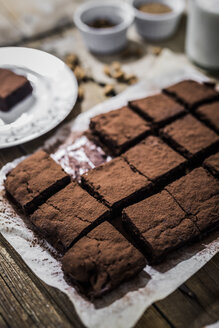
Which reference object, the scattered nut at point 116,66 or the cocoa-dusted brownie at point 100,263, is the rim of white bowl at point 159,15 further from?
the cocoa-dusted brownie at point 100,263

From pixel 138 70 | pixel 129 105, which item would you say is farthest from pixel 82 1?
pixel 129 105

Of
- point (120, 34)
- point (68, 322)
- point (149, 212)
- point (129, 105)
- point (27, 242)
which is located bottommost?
→ point (68, 322)

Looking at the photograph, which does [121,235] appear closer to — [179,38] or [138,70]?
[138,70]

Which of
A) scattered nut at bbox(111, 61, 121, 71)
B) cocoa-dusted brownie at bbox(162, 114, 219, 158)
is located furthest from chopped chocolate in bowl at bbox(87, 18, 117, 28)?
cocoa-dusted brownie at bbox(162, 114, 219, 158)

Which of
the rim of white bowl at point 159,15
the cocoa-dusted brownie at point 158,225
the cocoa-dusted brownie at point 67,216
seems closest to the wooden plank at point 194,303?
the cocoa-dusted brownie at point 158,225

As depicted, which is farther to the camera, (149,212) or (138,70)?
(138,70)

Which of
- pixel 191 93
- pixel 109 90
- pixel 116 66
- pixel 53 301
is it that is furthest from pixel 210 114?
pixel 53 301

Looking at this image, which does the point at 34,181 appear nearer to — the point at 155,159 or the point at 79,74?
the point at 155,159
